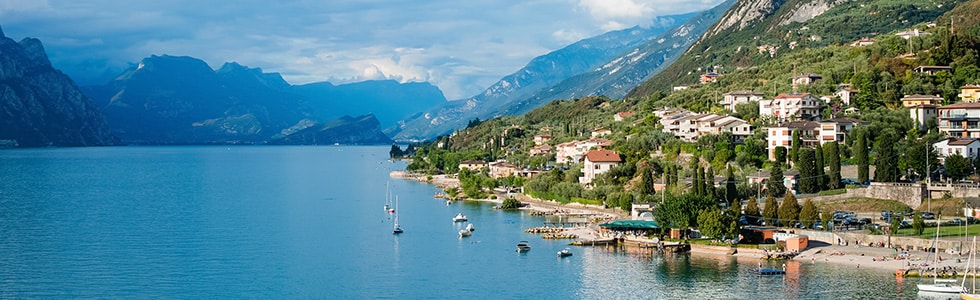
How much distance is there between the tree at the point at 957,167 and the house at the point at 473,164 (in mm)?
→ 58013

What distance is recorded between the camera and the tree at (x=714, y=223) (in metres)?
50.5

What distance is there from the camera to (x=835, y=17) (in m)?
133

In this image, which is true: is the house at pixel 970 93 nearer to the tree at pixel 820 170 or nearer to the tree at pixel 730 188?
the tree at pixel 820 170

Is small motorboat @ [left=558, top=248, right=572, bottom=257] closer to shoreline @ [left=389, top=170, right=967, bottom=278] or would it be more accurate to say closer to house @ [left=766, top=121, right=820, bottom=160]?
shoreline @ [left=389, top=170, right=967, bottom=278]

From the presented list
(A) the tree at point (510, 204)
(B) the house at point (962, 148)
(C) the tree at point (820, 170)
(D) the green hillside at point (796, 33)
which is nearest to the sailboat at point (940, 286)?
(C) the tree at point (820, 170)

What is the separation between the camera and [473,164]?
11294cm

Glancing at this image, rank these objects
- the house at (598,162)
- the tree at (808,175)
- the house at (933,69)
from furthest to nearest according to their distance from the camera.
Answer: the house at (933,69) → the house at (598,162) → the tree at (808,175)

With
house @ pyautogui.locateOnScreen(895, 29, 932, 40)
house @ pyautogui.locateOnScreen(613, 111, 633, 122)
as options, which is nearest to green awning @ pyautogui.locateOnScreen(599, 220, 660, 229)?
house @ pyautogui.locateOnScreen(895, 29, 932, 40)

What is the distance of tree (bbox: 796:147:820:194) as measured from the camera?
59.4m

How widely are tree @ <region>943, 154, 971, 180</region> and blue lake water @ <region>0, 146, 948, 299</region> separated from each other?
1605 centimetres

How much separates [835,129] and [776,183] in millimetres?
10350

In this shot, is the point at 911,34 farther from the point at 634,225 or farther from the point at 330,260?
the point at 330,260

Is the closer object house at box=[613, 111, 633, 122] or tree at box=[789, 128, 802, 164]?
tree at box=[789, 128, 802, 164]

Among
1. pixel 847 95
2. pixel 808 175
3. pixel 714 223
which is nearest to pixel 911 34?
pixel 847 95
